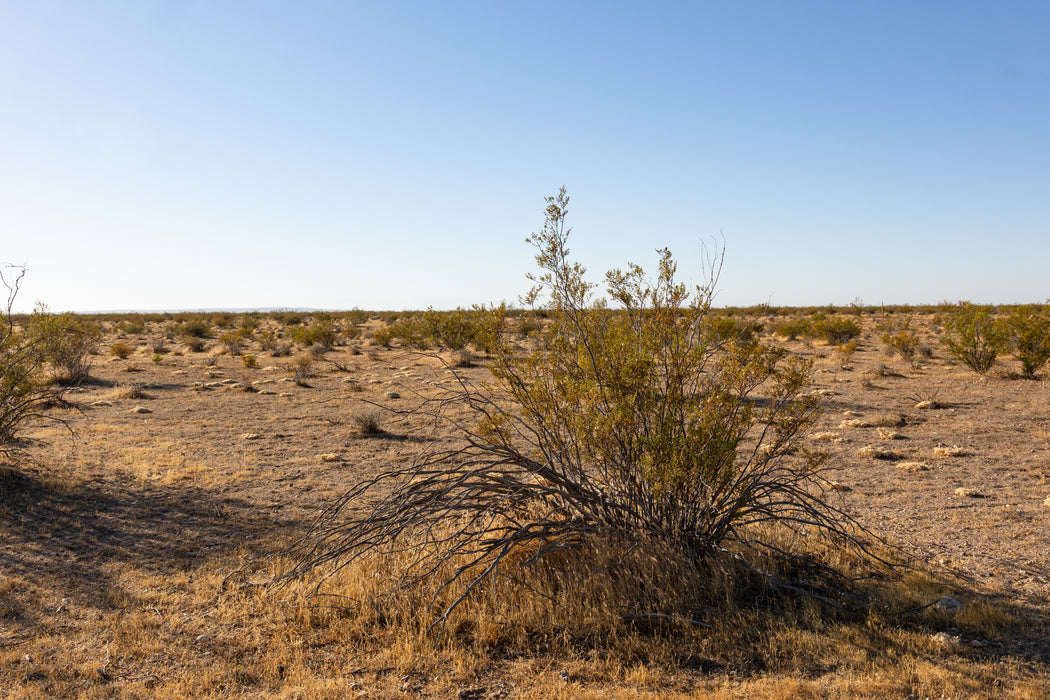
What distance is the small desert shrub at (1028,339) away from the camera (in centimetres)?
1817

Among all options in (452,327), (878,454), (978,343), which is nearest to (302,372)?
(452,327)

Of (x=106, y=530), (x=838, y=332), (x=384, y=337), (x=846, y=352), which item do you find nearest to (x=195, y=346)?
(x=384, y=337)

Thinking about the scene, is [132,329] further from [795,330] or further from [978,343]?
[978,343]

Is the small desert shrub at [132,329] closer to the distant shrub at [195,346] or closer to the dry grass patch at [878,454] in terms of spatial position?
the distant shrub at [195,346]

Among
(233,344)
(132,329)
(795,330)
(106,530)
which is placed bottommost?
(106,530)

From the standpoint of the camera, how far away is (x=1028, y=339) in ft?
59.9

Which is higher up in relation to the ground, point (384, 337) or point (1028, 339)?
point (1028, 339)

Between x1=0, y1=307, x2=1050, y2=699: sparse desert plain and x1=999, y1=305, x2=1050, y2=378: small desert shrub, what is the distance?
Result: 11.3 feet

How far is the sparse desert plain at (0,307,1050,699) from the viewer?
167 inches

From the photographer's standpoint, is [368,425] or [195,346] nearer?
[368,425]

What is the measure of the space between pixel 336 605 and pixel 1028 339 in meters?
20.7

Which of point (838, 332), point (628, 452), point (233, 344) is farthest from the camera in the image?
point (233, 344)

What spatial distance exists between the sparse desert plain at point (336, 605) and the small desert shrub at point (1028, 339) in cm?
344

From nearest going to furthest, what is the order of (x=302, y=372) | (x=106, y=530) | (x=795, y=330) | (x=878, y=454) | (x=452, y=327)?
(x=106, y=530) → (x=878, y=454) → (x=302, y=372) → (x=452, y=327) → (x=795, y=330)
